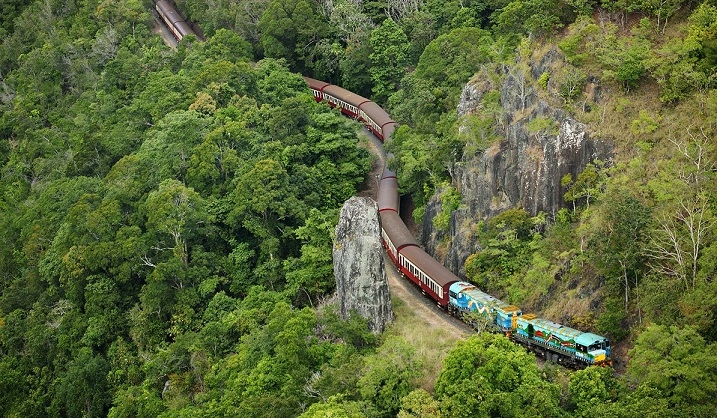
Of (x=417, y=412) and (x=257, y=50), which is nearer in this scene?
(x=417, y=412)

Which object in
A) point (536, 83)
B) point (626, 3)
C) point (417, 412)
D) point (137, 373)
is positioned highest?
point (626, 3)

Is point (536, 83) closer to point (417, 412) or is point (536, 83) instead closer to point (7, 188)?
point (417, 412)

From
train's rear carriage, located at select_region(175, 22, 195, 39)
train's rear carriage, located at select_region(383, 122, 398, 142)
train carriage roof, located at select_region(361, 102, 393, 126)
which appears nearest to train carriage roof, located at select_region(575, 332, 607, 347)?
train's rear carriage, located at select_region(383, 122, 398, 142)

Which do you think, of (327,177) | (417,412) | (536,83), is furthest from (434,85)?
(417,412)

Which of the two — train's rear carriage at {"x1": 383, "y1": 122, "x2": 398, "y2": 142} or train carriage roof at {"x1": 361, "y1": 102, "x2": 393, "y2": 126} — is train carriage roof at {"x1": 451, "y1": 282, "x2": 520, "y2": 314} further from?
train carriage roof at {"x1": 361, "y1": 102, "x2": 393, "y2": 126}

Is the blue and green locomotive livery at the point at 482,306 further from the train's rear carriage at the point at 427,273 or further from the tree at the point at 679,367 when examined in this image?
the tree at the point at 679,367

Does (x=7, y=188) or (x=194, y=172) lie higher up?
(x=194, y=172)
